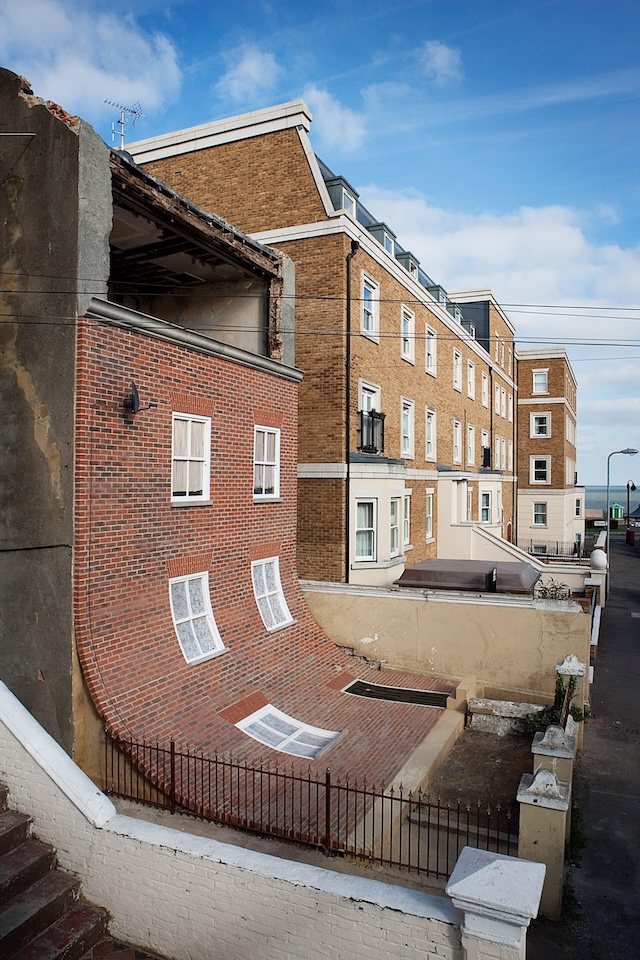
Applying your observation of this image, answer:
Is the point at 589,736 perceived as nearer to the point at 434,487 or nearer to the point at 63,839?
the point at 63,839

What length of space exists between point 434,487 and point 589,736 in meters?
13.3

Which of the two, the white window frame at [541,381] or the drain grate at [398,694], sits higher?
the white window frame at [541,381]

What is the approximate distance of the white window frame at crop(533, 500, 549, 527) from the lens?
44.5 metres

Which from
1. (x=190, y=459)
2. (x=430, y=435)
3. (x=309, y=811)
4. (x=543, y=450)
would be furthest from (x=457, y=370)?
(x=309, y=811)

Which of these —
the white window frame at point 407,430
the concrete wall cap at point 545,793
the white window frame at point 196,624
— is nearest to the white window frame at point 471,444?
the white window frame at point 407,430

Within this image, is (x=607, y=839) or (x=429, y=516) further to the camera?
(x=429, y=516)

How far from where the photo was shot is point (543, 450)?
4494 cm

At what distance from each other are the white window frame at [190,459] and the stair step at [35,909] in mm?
6087

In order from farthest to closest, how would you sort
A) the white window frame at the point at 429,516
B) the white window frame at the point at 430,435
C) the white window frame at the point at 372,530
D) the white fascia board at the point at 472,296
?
the white fascia board at the point at 472,296 < the white window frame at the point at 429,516 < the white window frame at the point at 430,435 < the white window frame at the point at 372,530

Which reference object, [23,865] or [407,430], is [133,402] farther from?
[407,430]

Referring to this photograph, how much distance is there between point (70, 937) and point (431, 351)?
22133mm

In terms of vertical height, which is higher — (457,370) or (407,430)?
(457,370)

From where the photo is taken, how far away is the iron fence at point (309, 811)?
8.11 meters

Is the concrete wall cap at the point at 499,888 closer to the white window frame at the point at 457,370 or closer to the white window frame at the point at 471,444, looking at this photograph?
the white window frame at the point at 457,370
